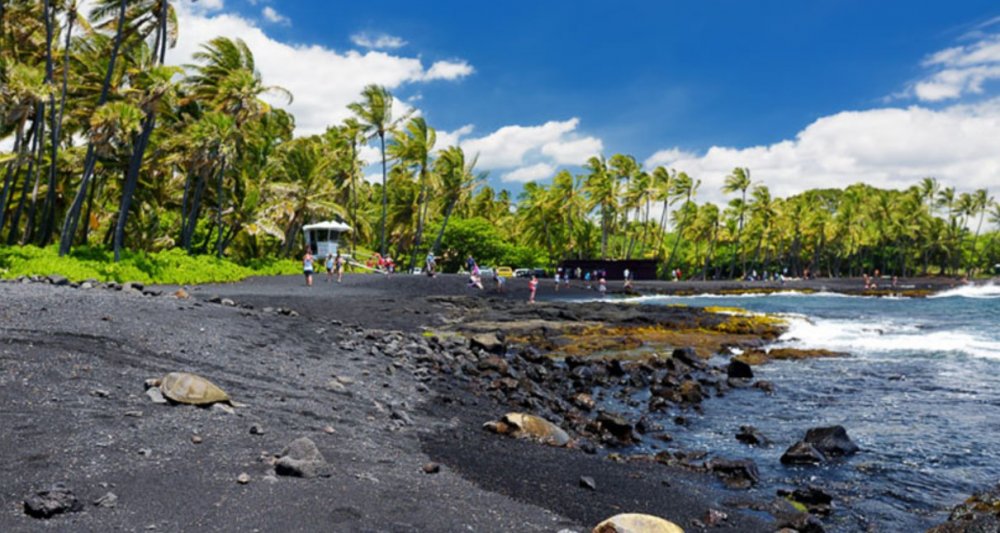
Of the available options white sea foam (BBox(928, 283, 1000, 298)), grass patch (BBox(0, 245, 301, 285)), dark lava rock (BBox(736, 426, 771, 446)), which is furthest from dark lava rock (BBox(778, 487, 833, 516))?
white sea foam (BBox(928, 283, 1000, 298))

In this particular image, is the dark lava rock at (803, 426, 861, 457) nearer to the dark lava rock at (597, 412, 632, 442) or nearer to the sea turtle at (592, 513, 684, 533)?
the dark lava rock at (597, 412, 632, 442)

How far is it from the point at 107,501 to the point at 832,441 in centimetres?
926

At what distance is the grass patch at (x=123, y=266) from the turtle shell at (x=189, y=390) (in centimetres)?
1795

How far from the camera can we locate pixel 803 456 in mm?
9039

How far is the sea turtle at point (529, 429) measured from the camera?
884 centimetres

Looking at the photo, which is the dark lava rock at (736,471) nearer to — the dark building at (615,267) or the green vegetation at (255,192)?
the green vegetation at (255,192)

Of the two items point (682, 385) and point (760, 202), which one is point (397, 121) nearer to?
point (682, 385)

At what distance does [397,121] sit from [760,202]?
5775cm

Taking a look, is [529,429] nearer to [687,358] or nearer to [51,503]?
[51,503]

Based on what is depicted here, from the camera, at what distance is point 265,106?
127ft

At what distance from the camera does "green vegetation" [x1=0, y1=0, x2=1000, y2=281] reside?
95.2ft

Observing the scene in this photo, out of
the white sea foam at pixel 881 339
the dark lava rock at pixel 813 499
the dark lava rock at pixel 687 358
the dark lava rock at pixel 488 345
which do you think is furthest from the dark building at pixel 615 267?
the dark lava rock at pixel 813 499

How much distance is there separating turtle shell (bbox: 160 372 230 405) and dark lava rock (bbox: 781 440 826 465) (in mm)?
7556

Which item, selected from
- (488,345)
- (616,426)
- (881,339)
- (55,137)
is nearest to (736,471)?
(616,426)
